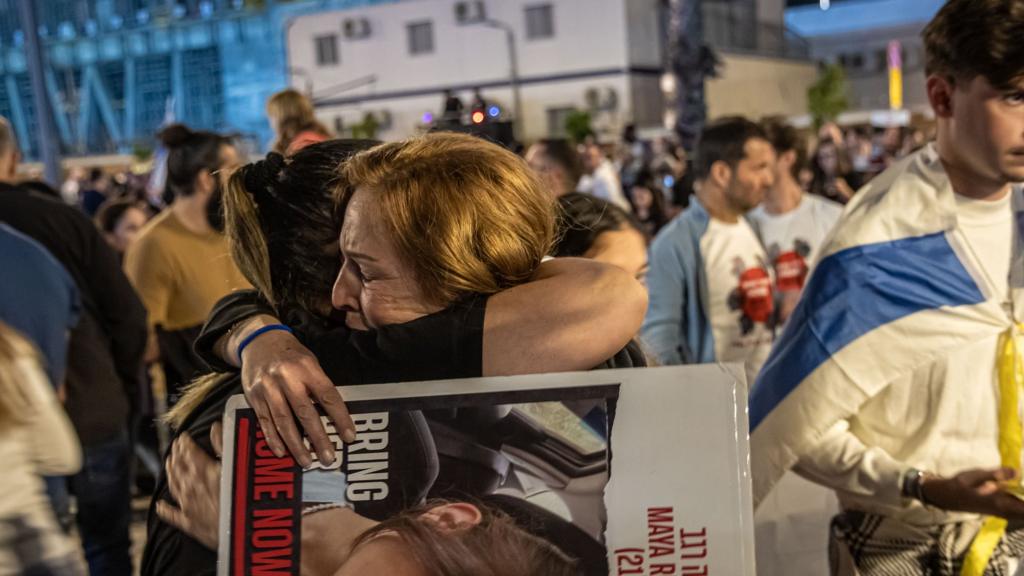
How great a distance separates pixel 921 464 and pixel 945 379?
0.57ft

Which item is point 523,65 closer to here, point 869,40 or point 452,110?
point 869,40

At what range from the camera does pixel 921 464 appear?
2.30 metres

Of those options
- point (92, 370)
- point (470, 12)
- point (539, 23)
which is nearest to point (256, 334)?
point (92, 370)

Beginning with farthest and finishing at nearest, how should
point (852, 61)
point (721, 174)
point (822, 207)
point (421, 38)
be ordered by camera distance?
1. point (852, 61)
2. point (421, 38)
3. point (822, 207)
4. point (721, 174)

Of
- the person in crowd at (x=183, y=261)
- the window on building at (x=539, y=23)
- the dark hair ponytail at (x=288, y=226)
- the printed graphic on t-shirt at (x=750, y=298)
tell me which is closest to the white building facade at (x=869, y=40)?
the window on building at (x=539, y=23)

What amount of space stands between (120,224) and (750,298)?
4500 mm

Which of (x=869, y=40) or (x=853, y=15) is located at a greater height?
(x=853, y=15)

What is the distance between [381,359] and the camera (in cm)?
153

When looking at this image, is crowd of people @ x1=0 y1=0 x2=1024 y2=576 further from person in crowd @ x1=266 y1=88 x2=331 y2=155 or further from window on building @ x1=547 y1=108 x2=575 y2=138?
window on building @ x1=547 y1=108 x2=575 y2=138

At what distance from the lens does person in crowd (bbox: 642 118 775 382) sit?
4805 millimetres

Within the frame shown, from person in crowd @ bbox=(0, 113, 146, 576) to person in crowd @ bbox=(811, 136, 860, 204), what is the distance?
5.61 meters

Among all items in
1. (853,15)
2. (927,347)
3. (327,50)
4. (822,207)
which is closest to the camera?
(927,347)

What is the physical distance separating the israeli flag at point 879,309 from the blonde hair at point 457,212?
3.32ft

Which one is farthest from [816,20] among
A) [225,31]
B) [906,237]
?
[906,237]
